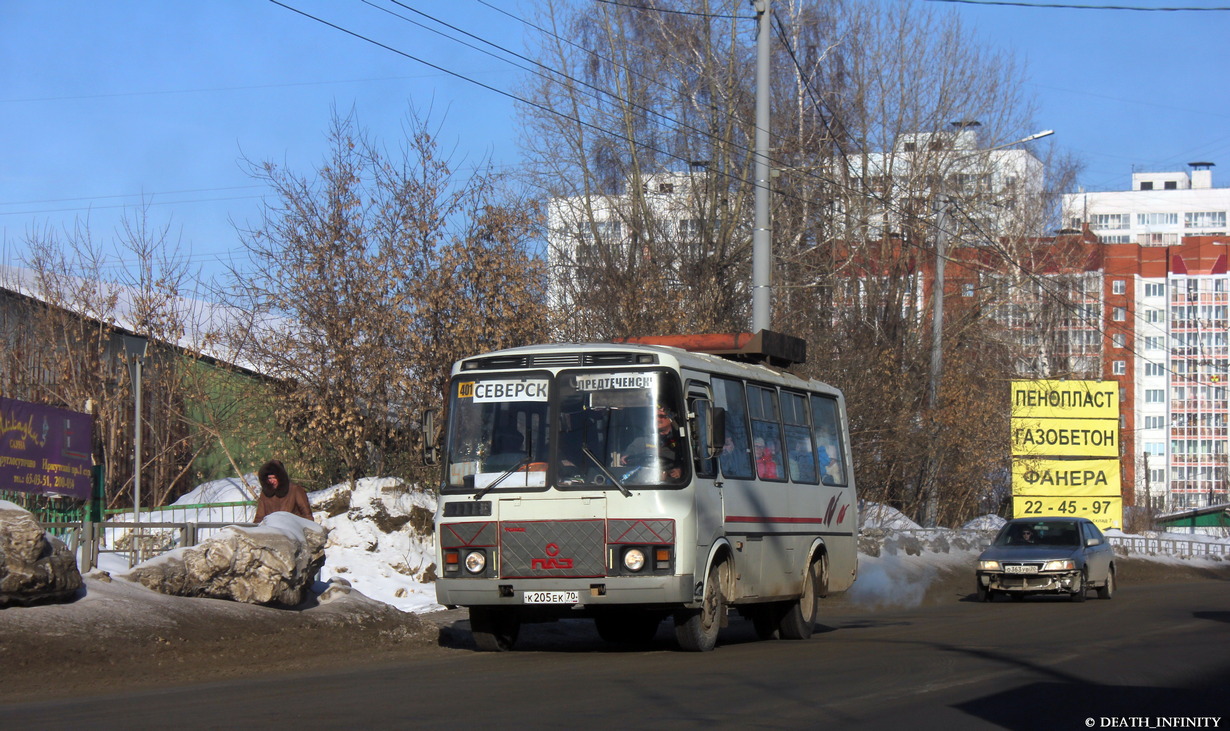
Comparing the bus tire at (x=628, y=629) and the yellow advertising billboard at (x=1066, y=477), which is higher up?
the yellow advertising billboard at (x=1066, y=477)

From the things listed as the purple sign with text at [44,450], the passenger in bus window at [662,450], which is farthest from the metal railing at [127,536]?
the passenger in bus window at [662,450]

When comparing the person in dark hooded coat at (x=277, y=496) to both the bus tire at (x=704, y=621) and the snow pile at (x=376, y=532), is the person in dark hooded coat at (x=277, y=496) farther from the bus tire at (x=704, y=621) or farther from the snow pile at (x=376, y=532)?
the bus tire at (x=704, y=621)

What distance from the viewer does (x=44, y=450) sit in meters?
13.7

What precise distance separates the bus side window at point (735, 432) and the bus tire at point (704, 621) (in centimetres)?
105

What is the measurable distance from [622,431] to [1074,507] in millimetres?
28659

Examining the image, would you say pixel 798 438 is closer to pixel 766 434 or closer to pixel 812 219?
pixel 766 434

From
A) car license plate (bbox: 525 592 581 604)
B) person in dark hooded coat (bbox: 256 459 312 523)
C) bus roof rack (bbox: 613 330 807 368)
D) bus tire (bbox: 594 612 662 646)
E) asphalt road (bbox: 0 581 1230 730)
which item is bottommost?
bus tire (bbox: 594 612 662 646)

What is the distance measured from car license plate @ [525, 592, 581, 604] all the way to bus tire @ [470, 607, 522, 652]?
3.08 feet

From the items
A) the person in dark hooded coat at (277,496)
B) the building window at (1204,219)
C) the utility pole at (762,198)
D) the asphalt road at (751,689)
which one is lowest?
the asphalt road at (751,689)

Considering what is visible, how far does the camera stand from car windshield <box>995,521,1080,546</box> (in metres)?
23.7

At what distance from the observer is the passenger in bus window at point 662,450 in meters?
11.8

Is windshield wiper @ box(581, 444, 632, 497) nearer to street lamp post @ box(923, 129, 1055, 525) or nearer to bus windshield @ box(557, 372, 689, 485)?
bus windshield @ box(557, 372, 689, 485)

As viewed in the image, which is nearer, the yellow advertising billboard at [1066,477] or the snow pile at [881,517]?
the snow pile at [881,517]

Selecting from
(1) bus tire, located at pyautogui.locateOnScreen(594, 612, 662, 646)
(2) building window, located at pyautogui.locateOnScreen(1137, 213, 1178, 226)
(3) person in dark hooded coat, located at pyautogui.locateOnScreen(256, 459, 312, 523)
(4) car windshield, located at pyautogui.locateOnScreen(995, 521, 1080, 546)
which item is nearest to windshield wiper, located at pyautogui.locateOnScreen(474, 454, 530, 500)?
(1) bus tire, located at pyautogui.locateOnScreen(594, 612, 662, 646)
